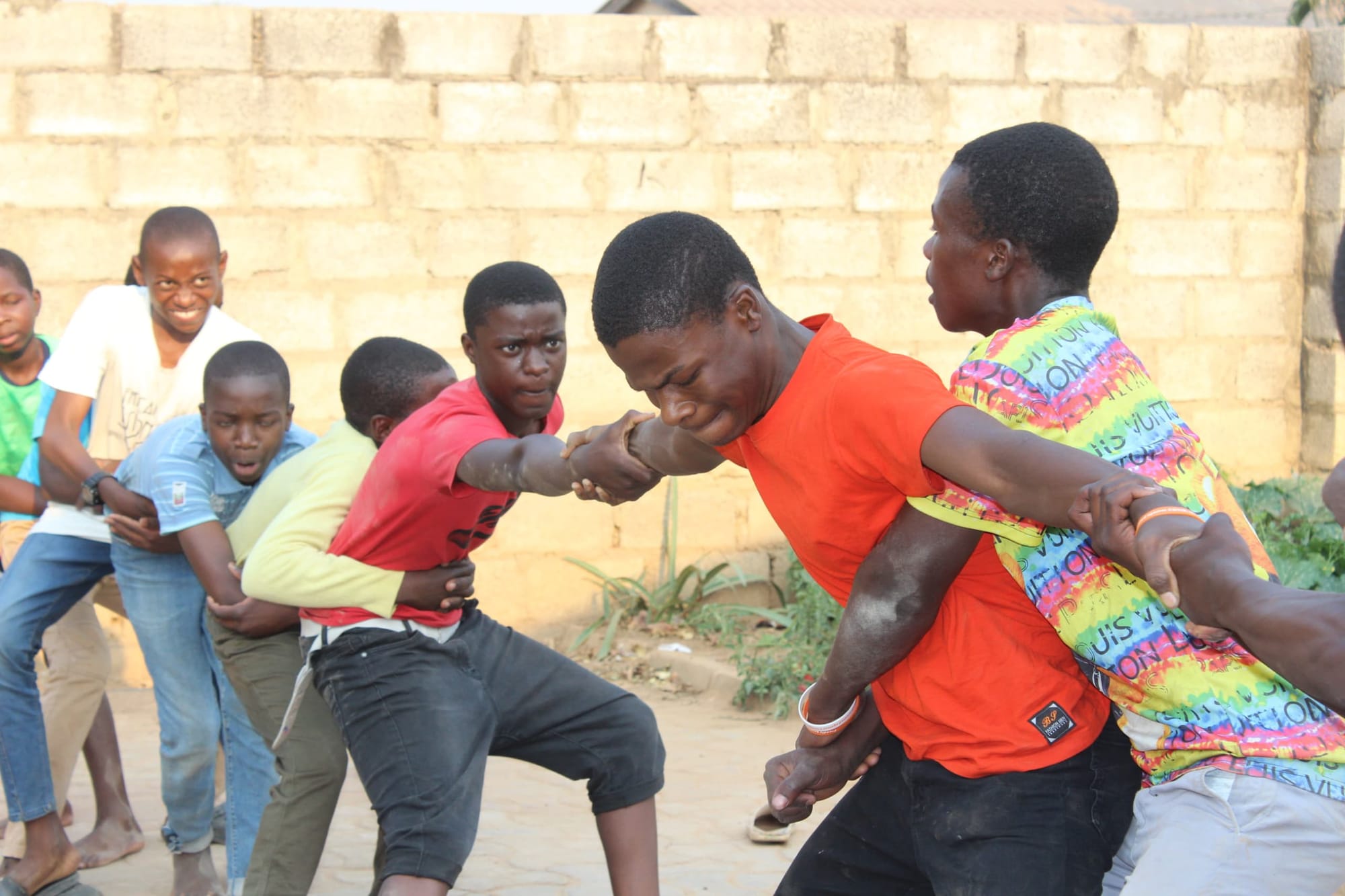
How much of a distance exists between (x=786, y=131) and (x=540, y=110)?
1186mm

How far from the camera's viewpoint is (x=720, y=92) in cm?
651

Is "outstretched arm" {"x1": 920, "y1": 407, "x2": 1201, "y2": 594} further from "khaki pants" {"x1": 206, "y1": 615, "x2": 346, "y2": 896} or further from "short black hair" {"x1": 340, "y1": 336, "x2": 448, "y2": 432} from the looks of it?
"short black hair" {"x1": 340, "y1": 336, "x2": 448, "y2": 432}

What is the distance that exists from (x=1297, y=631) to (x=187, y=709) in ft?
10.2

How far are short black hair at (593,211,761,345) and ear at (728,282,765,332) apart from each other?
0.01 meters

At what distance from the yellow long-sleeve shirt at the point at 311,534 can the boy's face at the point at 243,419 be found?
0.29 ft

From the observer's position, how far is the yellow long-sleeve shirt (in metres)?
Result: 3.12

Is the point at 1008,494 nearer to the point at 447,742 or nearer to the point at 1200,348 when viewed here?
the point at 447,742

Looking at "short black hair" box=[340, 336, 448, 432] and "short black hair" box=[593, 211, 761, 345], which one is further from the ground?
"short black hair" box=[593, 211, 761, 345]

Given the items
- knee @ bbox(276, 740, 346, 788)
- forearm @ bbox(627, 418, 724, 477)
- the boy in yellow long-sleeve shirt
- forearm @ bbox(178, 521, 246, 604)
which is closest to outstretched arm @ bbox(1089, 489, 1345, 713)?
forearm @ bbox(627, 418, 724, 477)

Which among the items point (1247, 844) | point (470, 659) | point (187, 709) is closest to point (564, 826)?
point (187, 709)

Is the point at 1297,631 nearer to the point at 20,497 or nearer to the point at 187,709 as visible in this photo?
the point at 187,709

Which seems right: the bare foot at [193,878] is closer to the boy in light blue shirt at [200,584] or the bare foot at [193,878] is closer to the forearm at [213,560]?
the boy in light blue shirt at [200,584]

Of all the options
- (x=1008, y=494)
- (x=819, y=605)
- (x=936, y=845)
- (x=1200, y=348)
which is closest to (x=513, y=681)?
(x=936, y=845)

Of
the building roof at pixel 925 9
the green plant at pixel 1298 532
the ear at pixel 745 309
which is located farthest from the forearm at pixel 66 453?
the building roof at pixel 925 9
